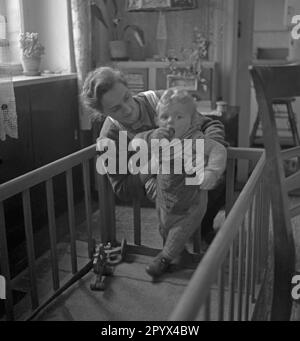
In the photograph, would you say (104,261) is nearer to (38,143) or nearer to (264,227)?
(264,227)

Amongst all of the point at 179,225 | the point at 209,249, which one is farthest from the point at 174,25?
the point at 209,249

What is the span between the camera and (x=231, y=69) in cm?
289

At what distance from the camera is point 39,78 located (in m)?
2.34

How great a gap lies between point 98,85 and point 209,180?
0.51 metres

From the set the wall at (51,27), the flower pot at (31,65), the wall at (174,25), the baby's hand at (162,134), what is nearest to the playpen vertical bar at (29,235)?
the baby's hand at (162,134)

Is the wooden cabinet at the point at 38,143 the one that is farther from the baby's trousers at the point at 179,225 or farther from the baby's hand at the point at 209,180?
the baby's hand at the point at 209,180

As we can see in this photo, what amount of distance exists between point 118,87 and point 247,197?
0.76 meters

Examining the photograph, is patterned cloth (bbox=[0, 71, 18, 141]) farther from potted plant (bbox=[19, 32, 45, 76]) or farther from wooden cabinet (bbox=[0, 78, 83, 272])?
potted plant (bbox=[19, 32, 45, 76])

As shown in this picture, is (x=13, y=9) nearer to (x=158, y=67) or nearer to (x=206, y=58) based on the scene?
(x=158, y=67)

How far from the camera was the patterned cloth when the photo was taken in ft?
→ 6.08

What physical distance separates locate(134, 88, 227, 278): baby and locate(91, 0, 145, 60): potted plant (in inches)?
56.1

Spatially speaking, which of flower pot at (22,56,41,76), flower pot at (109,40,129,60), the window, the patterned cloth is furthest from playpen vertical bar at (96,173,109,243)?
flower pot at (109,40,129,60)

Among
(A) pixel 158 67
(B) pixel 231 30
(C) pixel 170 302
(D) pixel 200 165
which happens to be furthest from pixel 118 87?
(B) pixel 231 30

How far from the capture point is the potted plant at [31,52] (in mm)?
2492
